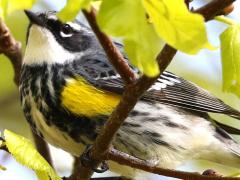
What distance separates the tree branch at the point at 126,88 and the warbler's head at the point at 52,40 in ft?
4.12

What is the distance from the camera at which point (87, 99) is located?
2.95 m

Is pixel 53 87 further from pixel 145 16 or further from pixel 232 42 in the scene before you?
pixel 145 16

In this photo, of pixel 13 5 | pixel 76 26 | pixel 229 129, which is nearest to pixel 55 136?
pixel 76 26

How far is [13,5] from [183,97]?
2.23 metres

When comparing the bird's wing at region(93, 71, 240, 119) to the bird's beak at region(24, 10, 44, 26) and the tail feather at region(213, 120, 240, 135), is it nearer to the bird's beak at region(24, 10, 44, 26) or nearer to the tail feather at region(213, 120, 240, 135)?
the tail feather at region(213, 120, 240, 135)

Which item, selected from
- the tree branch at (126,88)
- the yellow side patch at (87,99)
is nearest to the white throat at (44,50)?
the yellow side patch at (87,99)

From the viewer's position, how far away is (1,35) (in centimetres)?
285

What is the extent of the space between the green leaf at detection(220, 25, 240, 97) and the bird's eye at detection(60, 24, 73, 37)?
1708 mm

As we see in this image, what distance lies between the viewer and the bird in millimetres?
2977

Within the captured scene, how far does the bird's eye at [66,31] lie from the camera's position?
341 centimetres

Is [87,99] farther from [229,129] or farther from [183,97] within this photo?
[229,129]

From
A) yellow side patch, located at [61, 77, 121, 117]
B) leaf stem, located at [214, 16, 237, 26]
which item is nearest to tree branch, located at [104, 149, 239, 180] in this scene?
leaf stem, located at [214, 16, 237, 26]

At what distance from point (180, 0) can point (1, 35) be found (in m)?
1.72

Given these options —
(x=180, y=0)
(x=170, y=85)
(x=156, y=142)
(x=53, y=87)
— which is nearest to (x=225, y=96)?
(x=170, y=85)
